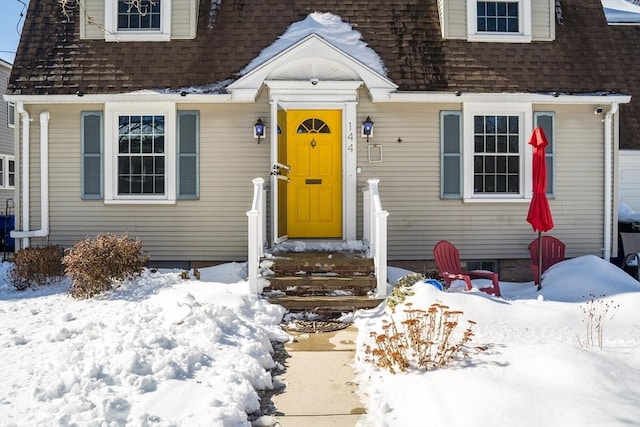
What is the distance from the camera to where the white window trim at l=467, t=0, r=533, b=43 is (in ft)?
32.6

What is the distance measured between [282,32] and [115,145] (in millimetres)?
3650

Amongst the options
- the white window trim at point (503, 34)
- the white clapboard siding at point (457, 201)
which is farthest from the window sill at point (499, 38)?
the white clapboard siding at point (457, 201)

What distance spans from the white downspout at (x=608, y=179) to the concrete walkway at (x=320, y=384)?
19.4 feet

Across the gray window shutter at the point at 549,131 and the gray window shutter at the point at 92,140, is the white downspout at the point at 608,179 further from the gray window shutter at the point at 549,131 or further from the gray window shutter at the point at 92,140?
the gray window shutter at the point at 92,140

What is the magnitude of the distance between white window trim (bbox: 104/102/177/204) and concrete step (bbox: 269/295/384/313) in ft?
11.2

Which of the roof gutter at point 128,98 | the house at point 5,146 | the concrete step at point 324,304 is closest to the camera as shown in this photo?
the concrete step at point 324,304

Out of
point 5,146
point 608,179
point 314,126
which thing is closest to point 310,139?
point 314,126

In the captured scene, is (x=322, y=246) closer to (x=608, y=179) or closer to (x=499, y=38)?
(x=499, y=38)

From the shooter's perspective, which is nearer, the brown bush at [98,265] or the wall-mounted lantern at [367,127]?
the brown bush at [98,265]

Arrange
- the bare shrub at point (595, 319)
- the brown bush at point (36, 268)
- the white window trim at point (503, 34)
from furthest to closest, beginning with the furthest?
the white window trim at point (503, 34) → the brown bush at point (36, 268) → the bare shrub at point (595, 319)

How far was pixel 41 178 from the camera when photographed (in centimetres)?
956

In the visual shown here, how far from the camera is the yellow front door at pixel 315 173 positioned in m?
9.80

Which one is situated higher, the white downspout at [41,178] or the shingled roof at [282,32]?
the shingled roof at [282,32]

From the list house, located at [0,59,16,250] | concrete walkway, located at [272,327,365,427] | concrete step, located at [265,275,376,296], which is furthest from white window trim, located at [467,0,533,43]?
house, located at [0,59,16,250]
